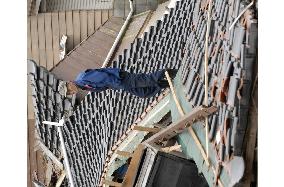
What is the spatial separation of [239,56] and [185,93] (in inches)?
22.2

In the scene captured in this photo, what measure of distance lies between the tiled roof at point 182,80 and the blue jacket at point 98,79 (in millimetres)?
243

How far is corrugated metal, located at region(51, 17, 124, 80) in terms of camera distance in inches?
123

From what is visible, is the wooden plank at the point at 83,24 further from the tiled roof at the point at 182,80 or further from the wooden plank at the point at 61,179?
the wooden plank at the point at 61,179

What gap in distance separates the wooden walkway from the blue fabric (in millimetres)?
1276

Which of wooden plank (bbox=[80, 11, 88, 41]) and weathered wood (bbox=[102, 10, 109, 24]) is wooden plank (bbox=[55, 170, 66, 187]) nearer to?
wooden plank (bbox=[80, 11, 88, 41])

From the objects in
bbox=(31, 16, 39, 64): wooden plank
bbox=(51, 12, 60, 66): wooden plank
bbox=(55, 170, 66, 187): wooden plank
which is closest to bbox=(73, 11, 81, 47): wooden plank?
bbox=(51, 12, 60, 66): wooden plank

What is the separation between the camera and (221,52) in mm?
1452

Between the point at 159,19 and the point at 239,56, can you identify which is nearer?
the point at 239,56

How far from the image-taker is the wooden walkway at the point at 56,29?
326cm

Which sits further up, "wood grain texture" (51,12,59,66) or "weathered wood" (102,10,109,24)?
"weathered wood" (102,10,109,24)

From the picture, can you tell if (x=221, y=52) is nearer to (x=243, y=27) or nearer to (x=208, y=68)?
(x=208, y=68)

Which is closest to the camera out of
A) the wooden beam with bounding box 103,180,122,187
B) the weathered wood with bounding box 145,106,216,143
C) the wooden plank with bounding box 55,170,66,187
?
the weathered wood with bounding box 145,106,216,143
